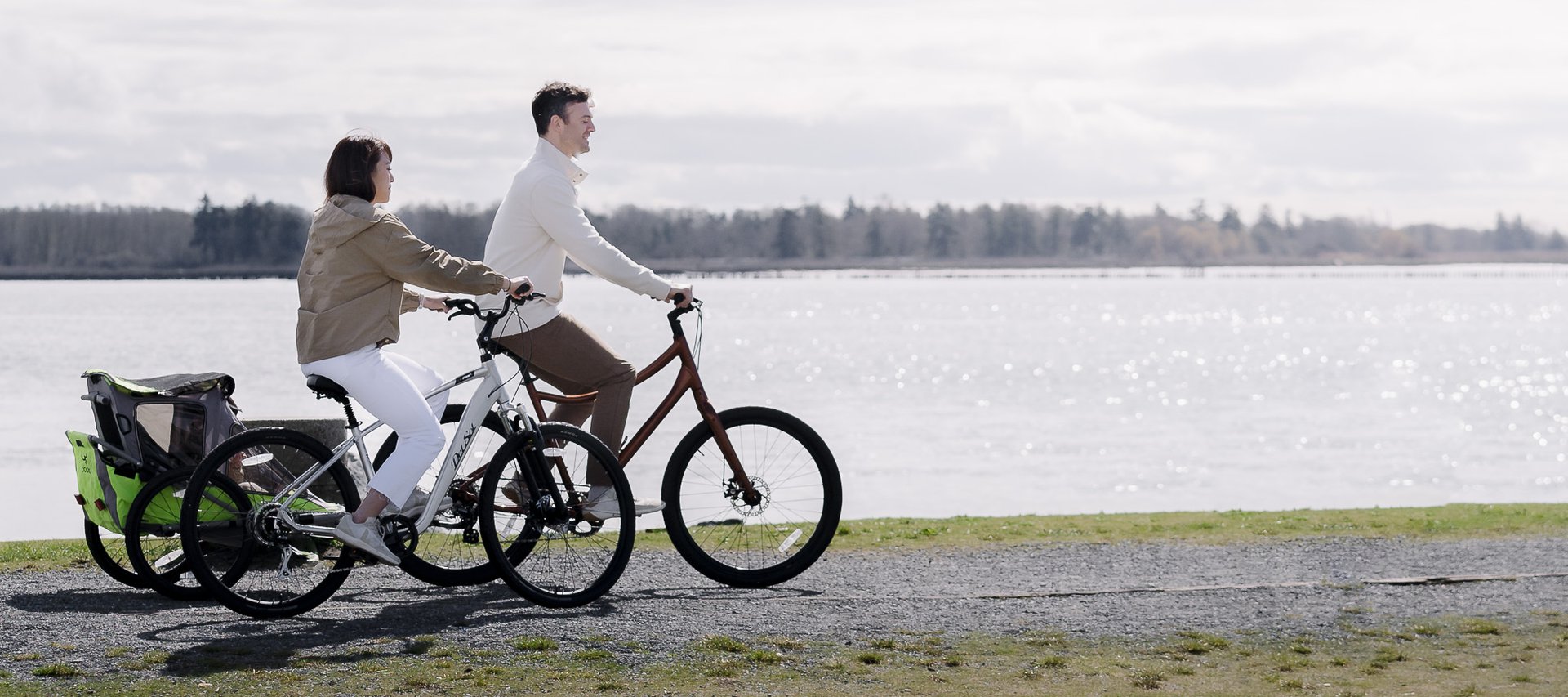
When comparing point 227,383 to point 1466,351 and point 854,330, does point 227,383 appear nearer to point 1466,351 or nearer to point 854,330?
point 1466,351

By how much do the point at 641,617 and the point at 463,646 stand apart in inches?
29.5

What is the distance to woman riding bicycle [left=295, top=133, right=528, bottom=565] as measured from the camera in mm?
5711

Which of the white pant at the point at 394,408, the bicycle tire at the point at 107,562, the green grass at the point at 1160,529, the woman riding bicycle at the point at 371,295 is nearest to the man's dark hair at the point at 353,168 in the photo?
the woman riding bicycle at the point at 371,295

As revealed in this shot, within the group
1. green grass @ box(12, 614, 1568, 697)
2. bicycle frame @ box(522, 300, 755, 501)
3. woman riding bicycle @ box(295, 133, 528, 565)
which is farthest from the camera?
bicycle frame @ box(522, 300, 755, 501)

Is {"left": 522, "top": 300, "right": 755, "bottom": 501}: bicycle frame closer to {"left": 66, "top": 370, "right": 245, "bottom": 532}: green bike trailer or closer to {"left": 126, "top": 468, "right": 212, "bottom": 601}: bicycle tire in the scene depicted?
{"left": 66, "top": 370, "right": 245, "bottom": 532}: green bike trailer

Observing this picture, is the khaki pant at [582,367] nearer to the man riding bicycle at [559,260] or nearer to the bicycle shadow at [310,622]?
the man riding bicycle at [559,260]

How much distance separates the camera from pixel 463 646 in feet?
17.6

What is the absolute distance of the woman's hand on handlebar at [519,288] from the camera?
5.86 m

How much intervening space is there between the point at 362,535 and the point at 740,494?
1.51 meters

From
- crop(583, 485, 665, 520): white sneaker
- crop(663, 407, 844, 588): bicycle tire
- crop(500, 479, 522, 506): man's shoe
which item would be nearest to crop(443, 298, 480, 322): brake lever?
crop(500, 479, 522, 506): man's shoe

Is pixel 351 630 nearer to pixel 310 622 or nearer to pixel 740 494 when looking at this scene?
pixel 310 622

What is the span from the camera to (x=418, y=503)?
6.12 m

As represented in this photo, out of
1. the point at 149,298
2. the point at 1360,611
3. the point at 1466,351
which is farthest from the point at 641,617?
the point at 149,298

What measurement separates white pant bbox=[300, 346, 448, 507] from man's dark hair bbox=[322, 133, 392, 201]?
1.79 ft
